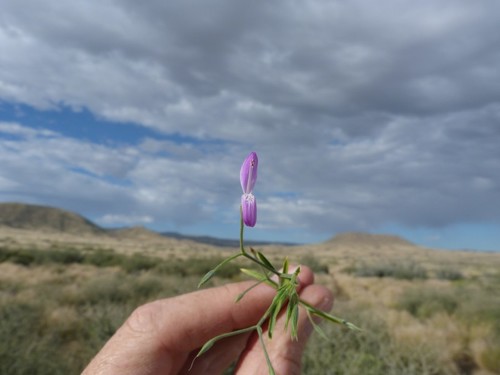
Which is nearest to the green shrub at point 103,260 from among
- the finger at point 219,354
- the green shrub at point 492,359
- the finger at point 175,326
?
the green shrub at point 492,359

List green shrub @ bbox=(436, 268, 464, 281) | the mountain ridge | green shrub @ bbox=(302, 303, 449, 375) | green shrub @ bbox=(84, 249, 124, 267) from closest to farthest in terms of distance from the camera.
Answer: green shrub @ bbox=(302, 303, 449, 375) < green shrub @ bbox=(84, 249, 124, 267) < green shrub @ bbox=(436, 268, 464, 281) < the mountain ridge

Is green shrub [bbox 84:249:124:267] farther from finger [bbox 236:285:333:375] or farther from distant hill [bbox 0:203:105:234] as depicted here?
distant hill [bbox 0:203:105:234]

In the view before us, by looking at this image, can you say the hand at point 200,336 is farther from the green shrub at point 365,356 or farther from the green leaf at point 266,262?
the green shrub at point 365,356

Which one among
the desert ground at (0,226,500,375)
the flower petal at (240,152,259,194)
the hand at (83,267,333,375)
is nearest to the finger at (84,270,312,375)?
the hand at (83,267,333,375)

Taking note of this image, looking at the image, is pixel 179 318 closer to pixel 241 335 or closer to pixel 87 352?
pixel 241 335

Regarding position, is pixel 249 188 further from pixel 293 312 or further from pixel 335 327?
pixel 335 327

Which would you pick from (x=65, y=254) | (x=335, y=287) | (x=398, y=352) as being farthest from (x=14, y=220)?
(x=398, y=352)
